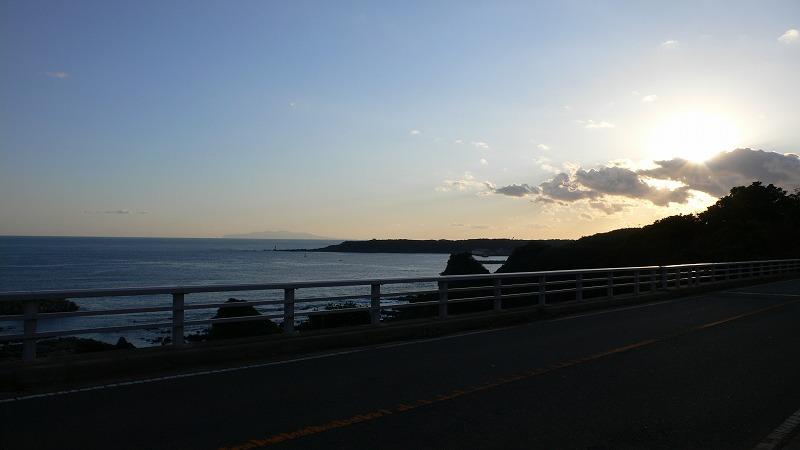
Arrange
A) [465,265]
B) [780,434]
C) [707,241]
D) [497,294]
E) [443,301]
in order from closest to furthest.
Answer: [780,434], [443,301], [497,294], [465,265], [707,241]

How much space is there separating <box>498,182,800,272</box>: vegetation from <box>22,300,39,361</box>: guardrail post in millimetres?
64213

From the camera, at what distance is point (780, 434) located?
612cm

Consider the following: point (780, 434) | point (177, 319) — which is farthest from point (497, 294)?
point (780, 434)

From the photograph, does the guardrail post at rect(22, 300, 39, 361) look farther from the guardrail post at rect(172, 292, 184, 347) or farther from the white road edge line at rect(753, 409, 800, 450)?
the white road edge line at rect(753, 409, 800, 450)

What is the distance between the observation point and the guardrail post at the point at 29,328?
768 centimetres

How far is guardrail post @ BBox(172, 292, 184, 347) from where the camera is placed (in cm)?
908

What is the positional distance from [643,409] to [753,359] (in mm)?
4472

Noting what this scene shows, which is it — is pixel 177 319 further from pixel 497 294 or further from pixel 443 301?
pixel 497 294

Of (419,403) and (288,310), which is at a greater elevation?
(288,310)

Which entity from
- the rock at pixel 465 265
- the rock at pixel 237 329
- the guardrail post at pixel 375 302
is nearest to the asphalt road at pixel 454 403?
the guardrail post at pixel 375 302

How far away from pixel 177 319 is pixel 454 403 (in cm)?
432

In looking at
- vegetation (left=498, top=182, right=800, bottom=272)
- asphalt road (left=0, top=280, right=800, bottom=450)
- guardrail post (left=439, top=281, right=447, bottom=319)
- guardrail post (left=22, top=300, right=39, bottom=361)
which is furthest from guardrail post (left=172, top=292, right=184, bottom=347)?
vegetation (left=498, top=182, right=800, bottom=272)

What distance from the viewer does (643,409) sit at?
701 centimetres

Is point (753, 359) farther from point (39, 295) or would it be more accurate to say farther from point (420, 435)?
point (39, 295)
